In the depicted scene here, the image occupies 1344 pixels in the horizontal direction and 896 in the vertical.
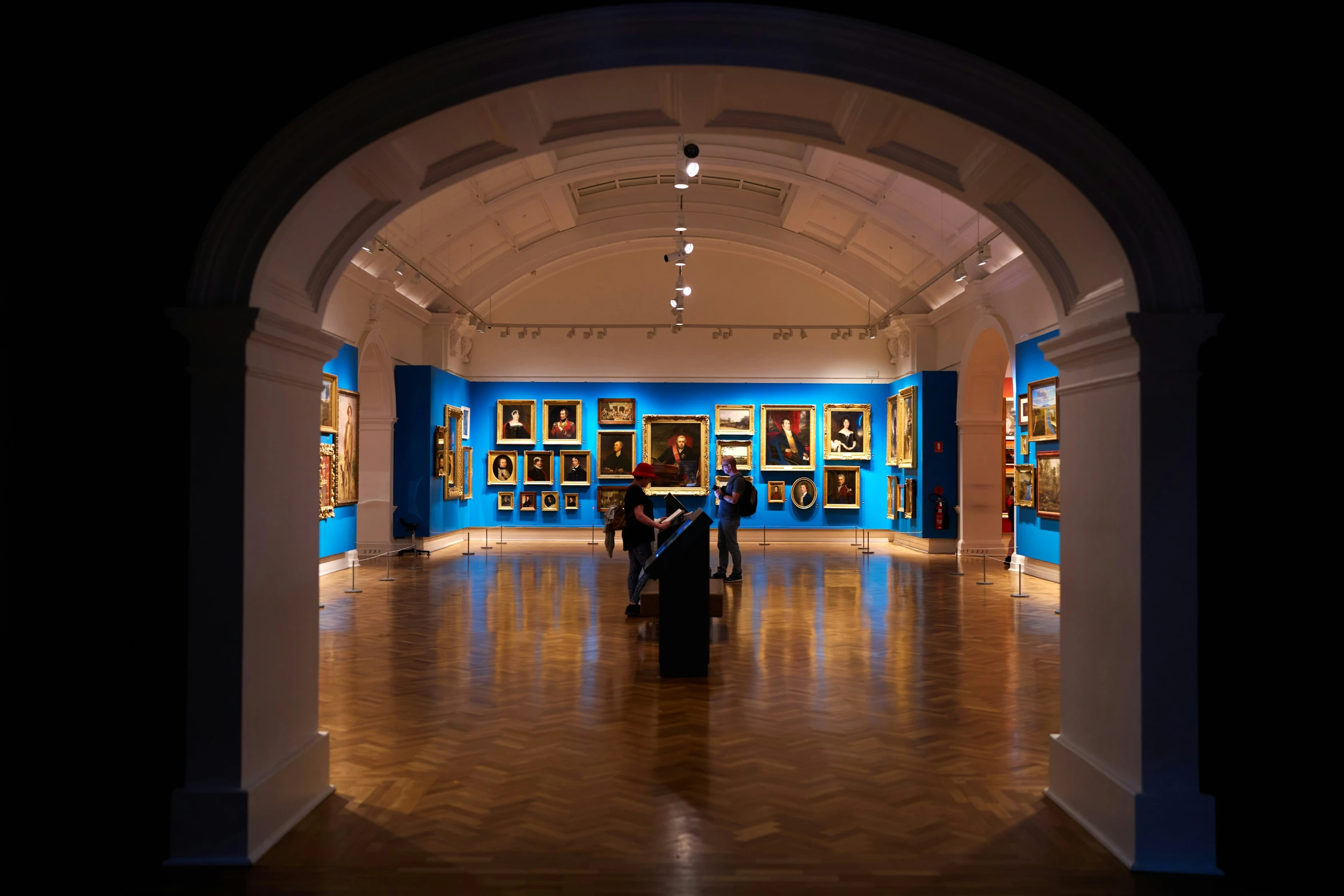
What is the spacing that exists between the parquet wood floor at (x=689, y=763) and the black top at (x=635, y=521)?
3.11 ft

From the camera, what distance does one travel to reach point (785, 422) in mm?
20344

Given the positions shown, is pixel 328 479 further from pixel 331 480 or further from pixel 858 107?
pixel 858 107

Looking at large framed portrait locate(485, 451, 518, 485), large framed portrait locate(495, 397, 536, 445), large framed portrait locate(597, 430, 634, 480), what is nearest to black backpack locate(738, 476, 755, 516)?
large framed portrait locate(597, 430, 634, 480)

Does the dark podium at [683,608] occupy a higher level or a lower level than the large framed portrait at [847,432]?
lower

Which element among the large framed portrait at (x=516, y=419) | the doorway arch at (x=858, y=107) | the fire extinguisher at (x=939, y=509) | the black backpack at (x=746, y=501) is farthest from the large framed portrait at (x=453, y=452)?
the doorway arch at (x=858, y=107)

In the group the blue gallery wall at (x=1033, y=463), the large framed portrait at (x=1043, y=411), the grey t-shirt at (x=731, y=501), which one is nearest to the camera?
the grey t-shirt at (x=731, y=501)

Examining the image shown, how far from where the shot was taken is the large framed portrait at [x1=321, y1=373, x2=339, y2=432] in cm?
1352

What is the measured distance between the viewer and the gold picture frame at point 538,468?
20.3 m

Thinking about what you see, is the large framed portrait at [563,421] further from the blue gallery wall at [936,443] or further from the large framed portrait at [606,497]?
the blue gallery wall at [936,443]

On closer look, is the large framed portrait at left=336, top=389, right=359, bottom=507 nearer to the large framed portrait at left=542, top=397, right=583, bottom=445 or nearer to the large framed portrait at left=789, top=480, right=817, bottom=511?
the large framed portrait at left=542, top=397, right=583, bottom=445
